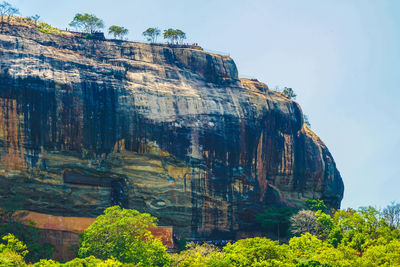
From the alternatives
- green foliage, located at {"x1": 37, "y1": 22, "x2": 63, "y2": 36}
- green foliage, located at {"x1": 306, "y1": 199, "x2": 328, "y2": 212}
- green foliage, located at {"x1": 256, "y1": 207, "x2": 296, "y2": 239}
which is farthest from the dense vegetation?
green foliage, located at {"x1": 37, "y1": 22, "x2": 63, "y2": 36}

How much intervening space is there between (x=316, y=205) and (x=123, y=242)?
808 inches

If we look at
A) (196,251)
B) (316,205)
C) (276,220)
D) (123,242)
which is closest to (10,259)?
(123,242)

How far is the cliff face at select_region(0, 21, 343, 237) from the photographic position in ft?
117

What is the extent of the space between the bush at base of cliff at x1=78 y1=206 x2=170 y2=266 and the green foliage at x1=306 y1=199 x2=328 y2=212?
58.8ft

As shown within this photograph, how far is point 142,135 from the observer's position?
38.4 meters

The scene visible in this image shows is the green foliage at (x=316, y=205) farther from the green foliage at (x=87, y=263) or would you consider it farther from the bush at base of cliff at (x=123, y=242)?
the green foliage at (x=87, y=263)

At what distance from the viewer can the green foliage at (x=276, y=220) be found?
42812 mm

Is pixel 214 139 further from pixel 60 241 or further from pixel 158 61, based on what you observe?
pixel 60 241

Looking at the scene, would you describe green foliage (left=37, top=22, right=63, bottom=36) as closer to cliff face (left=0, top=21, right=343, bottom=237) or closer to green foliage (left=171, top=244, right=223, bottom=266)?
cliff face (left=0, top=21, right=343, bottom=237)

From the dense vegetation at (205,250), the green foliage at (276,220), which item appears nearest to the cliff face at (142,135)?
the green foliage at (276,220)

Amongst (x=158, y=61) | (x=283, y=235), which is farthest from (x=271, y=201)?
(x=158, y=61)

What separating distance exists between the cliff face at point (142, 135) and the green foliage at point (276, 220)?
835mm

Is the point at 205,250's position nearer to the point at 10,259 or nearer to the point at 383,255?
the point at 383,255

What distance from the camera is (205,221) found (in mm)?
40750
